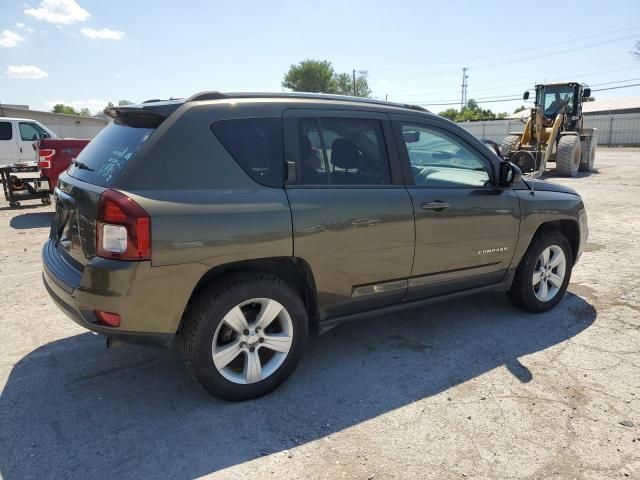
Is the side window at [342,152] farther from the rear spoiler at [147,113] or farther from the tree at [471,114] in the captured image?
the tree at [471,114]

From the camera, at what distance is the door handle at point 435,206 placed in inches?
140

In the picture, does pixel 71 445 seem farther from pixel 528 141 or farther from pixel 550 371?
pixel 528 141

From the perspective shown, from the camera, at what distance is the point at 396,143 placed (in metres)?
3.57

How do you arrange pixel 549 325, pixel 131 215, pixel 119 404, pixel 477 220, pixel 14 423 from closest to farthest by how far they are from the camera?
pixel 131 215, pixel 14 423, pixel 119 404, pixel 477 220, pixel 549 325

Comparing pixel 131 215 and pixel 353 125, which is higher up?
pixel 353 125

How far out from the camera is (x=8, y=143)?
618 inches

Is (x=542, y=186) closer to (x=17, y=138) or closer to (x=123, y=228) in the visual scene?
(x=123, y=228)

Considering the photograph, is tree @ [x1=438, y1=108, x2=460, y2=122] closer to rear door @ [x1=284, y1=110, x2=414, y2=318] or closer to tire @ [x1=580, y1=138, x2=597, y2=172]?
tire @ [x1=580, y1=138, x2=597, y2=172]

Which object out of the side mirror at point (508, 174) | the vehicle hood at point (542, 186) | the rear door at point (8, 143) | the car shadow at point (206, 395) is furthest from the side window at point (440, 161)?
the rear door at point (8, 143)

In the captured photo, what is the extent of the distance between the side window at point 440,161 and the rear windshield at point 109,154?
6.22ft

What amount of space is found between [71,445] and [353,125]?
2623 mm

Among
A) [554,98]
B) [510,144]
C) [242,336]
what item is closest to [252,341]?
[242,336]

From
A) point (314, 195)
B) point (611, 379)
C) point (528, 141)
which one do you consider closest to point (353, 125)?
point (314, 195)

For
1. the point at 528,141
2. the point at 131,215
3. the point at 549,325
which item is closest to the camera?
the point at 131,215
